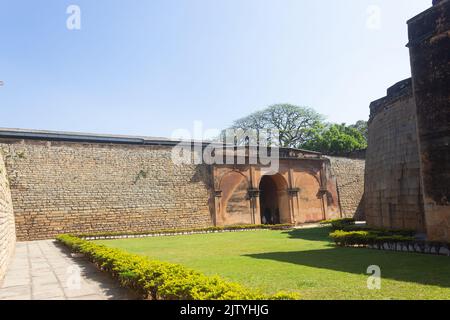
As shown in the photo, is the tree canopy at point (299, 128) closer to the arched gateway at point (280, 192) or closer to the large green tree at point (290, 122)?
the large green tree at point (290, 122)

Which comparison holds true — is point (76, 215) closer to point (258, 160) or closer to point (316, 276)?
point (258, 160)

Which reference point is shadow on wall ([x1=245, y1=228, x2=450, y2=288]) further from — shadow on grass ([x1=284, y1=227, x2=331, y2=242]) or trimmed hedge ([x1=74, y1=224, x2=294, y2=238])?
trimmed hedge ([x1=74, y1=224, x2=294, y2=238])

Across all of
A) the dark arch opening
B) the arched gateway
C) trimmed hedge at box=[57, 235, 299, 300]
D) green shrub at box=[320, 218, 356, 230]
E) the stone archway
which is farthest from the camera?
the dark arch opening

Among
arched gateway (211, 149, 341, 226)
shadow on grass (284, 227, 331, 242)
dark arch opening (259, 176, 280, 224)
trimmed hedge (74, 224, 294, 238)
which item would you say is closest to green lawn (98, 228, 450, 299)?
shadow on grass (284, 227, 331, 242)

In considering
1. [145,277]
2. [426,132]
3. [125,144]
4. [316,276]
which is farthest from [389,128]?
[125,144]

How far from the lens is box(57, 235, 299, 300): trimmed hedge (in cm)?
442

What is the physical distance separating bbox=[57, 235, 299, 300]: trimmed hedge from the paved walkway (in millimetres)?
300

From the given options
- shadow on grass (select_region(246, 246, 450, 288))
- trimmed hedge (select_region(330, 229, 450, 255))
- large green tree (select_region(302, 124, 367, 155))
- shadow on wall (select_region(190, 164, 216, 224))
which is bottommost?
shadow on grass (select_region(246, 246, 450, 288))

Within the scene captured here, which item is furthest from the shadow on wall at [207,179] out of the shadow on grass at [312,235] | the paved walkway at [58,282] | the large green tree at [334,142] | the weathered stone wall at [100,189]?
the large green tree at [334,142]

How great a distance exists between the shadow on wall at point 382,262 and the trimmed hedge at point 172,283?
2955 millimetres

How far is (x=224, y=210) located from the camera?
82.9 feet

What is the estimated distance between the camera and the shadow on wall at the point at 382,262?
6473 mm

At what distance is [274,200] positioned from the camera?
97.5 ft

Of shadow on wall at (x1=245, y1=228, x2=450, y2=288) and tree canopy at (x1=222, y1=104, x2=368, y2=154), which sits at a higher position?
tree canopy at (x1=222, y1=104, x2=368, y2=154)
